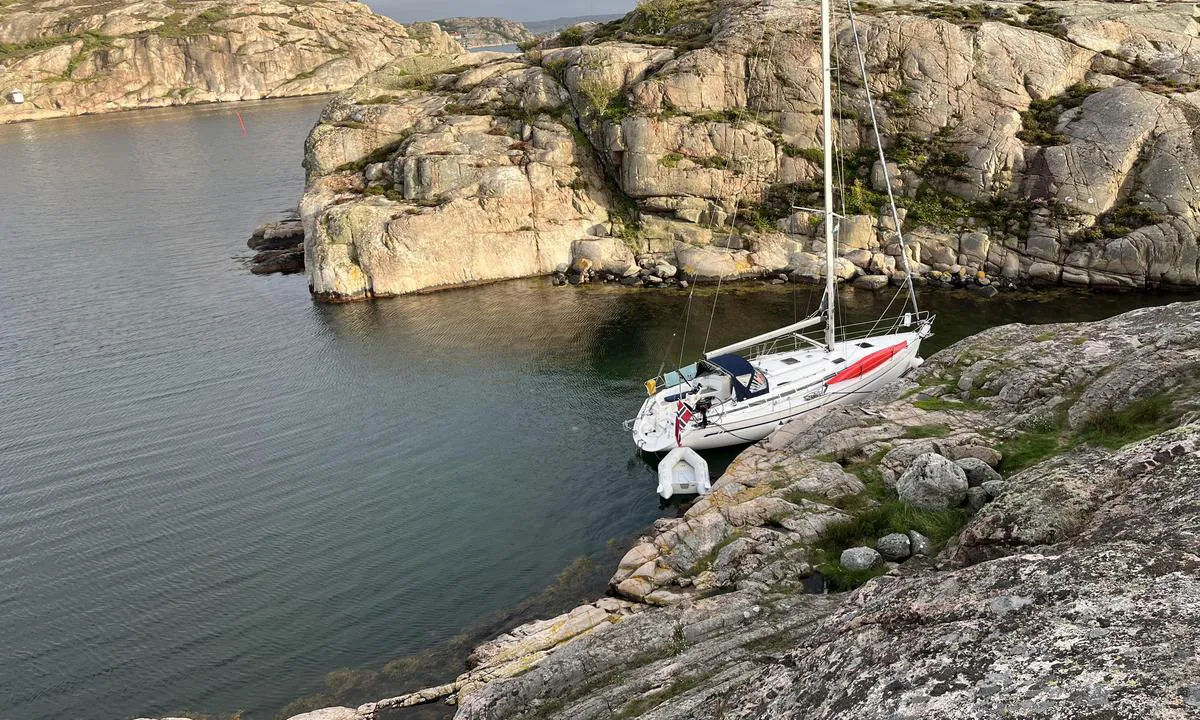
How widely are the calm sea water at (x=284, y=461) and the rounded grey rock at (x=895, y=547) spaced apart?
12.0m

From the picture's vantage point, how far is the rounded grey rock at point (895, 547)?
17781mm

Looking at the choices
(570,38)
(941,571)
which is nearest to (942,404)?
(941,571)

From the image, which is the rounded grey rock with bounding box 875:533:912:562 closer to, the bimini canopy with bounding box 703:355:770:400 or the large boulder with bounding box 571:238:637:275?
the bimini canopy with bounding box 703:355:770:400

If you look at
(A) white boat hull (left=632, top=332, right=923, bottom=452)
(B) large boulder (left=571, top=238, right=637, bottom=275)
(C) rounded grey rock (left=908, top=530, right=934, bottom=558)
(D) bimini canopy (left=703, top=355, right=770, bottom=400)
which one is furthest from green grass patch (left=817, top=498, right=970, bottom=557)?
(B) large boulder (left=571, top=238, right=637, bottom=275)

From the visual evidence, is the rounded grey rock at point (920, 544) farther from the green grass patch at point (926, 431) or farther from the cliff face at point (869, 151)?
the cliff face at point (869, 151)

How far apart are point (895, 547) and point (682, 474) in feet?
44.5

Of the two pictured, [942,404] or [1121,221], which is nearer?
[942,404]

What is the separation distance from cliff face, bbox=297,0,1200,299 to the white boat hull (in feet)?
65.2

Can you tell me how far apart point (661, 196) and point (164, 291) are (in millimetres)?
39004

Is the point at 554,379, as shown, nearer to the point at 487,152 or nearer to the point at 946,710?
the point at 487,152

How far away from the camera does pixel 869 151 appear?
56.2 meters

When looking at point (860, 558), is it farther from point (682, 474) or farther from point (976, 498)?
point (682, 474)

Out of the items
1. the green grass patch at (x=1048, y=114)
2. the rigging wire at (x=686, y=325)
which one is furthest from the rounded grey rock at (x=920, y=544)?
the green grass patch at (x=1048, y=114)

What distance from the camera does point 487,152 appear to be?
60.0 m
